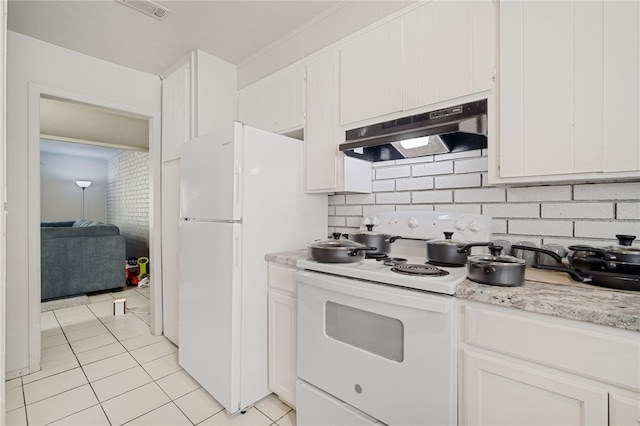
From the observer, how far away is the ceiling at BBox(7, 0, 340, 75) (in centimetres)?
195

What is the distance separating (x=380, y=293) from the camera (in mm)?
1157

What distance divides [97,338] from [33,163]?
66.2 inches

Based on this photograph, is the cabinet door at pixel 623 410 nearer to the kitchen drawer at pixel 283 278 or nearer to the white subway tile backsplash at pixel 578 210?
the white subway tile backsplash at pixel 578 210

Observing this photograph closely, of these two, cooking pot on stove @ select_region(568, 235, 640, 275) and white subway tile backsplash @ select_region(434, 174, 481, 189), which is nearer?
cooking pot on stove @ select_region(568, 235, 640, 275)

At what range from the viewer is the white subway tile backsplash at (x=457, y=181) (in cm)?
159

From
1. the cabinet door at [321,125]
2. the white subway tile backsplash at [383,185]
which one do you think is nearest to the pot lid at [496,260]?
the white subway tile backsplash at [383,185]

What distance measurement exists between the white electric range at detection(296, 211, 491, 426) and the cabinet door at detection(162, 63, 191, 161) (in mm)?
1891

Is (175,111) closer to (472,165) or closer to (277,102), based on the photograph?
(277,102)

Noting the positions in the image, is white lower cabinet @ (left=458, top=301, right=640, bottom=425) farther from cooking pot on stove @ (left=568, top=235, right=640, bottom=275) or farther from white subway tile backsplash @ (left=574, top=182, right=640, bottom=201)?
white subway tile backsplash @ (left=574, top=182, right=640, bottom=201)

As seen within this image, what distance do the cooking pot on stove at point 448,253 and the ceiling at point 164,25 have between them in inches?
68.7

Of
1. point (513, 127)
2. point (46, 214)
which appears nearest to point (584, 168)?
point (513, 127)

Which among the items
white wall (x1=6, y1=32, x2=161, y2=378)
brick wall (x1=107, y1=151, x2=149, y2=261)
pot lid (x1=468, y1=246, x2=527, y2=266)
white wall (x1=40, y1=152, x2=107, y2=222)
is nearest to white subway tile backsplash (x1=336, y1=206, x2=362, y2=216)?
pot lid (x1=468, y1=246, x2=527, y2=266)

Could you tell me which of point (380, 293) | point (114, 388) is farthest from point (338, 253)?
point (114, 388)

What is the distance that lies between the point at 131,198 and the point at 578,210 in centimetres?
714
